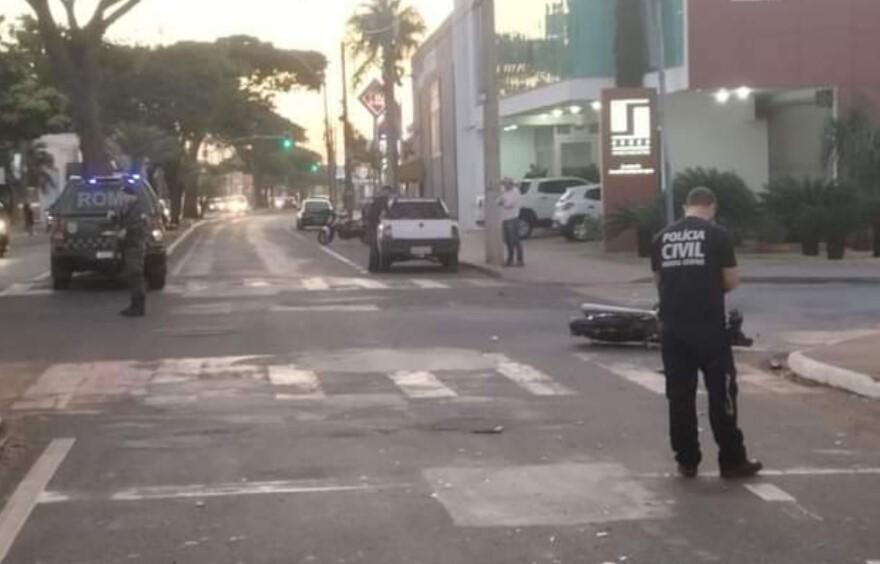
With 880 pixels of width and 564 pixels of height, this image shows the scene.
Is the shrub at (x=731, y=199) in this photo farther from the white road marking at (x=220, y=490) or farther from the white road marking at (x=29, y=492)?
the white road marking at (x=220, y=490)

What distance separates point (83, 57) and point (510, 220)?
13556mm

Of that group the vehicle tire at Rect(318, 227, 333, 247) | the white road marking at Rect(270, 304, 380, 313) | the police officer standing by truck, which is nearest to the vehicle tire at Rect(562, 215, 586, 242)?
the vehicle tire at Rect(318, 227, 333, 247)

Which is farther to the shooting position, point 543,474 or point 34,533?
point 543,474

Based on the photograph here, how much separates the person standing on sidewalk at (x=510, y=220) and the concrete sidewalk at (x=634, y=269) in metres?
0.45

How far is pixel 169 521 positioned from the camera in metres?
9.55

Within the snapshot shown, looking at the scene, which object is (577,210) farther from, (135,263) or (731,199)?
(135,263)

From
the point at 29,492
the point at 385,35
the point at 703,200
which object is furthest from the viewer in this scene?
the point at 385,35

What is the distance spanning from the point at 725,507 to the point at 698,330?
134cm

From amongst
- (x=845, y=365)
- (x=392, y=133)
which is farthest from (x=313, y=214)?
(x=845, y=365)

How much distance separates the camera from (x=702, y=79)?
149ft

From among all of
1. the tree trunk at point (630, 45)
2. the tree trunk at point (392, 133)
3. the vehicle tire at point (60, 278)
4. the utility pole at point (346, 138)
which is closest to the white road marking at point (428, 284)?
the vehicle tire at point (60, 278)

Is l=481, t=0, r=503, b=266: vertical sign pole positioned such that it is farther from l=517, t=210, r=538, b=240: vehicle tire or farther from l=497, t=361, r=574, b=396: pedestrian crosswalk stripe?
l=497, t=361, r=574, b=396: pedestrian crosswalk stripe

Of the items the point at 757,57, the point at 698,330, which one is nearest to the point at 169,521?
the point at 698,330

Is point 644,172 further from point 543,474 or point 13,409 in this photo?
point 543,474
